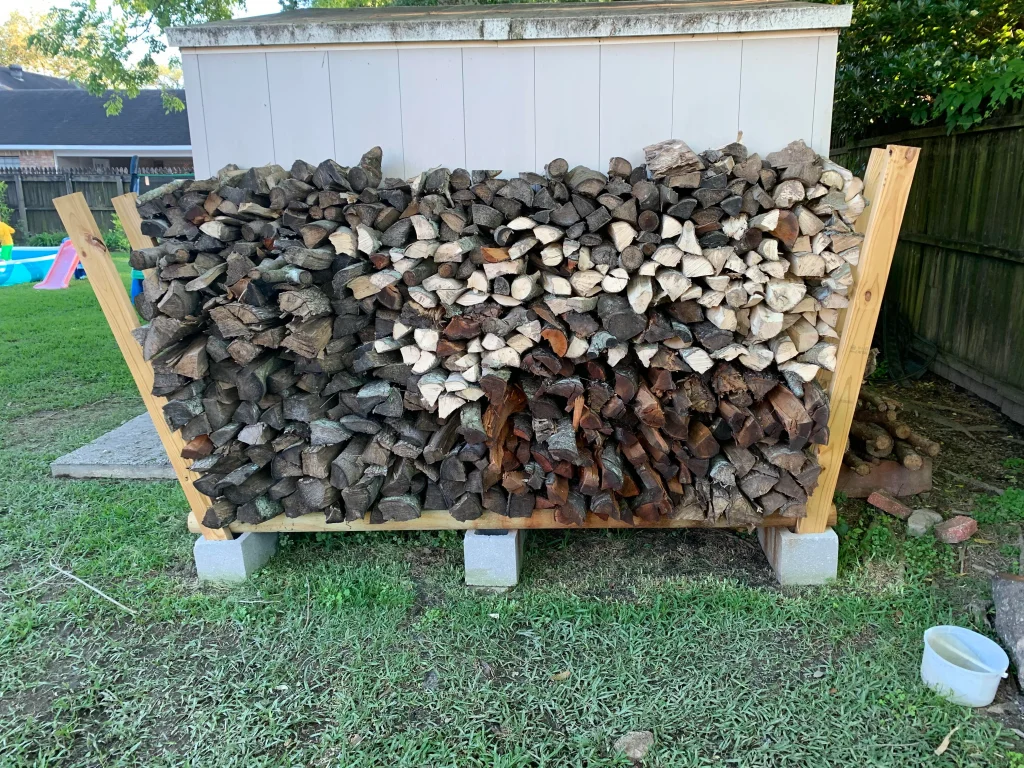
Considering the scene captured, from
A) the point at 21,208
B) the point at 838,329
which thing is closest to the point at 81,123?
the point at 21,208

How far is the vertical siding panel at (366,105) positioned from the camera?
2818mm

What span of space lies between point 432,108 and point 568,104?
1.77ft

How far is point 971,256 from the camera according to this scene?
5.29 meters

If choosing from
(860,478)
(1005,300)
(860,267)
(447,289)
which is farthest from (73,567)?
(1005,300)

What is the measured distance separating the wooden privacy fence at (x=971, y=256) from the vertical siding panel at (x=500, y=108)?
370 centimetres

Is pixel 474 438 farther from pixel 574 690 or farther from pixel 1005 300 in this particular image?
pixel 1005 300

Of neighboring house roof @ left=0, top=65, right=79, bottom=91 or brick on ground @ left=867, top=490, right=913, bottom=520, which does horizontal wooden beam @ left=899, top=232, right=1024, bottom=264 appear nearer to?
brick on ground @ left=867, top=490, right=913, bottom=520

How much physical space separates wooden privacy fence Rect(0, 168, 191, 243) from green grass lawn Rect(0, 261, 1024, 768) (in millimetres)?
15607

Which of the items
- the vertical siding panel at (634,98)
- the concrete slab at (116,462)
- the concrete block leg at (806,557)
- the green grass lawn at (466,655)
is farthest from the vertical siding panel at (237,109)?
the concrete block leg at (806,557)

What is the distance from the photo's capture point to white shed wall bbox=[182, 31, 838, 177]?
272cm

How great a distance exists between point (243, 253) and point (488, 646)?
5.70 feet

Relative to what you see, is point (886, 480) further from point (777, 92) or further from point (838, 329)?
point (777, 92)

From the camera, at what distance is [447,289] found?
8.69ft

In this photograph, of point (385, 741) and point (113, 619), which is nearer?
point (385, 741)
